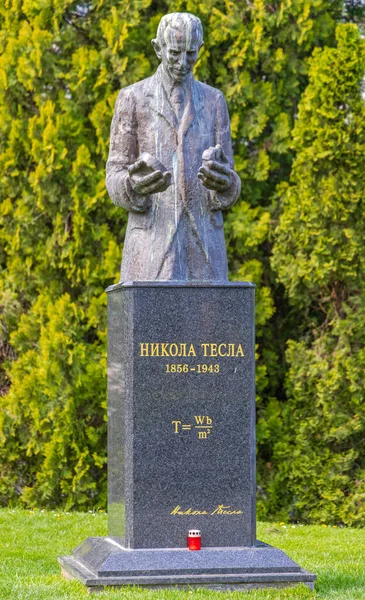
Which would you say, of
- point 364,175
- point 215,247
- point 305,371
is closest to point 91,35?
point 364,175

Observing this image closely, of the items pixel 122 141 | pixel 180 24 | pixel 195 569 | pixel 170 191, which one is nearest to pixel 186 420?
pixel 195 569

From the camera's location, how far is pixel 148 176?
6871mm

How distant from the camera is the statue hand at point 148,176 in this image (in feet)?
22.6

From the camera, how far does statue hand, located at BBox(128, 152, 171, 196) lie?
6875mm

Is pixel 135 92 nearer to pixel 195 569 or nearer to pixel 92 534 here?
pixel 195 569

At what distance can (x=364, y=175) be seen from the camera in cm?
1077

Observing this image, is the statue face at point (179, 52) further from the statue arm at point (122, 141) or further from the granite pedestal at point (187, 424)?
the granite pedestal at point (187, 424)

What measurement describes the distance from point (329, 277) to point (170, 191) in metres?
4.06

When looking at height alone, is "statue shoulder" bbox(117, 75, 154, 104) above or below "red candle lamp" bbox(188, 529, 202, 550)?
above

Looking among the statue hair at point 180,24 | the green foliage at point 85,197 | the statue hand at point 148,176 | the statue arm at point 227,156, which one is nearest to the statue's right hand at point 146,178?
the statue hand at point 148,176

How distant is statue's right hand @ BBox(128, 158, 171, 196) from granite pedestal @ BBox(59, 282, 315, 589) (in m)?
0.60

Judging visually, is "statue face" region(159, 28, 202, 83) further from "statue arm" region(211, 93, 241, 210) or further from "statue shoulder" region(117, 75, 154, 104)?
"statue arm" region(211, 93, 241, 210)

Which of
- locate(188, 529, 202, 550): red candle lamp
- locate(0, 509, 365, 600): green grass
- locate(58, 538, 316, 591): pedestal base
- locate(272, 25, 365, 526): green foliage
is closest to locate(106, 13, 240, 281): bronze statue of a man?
locate(188, 529, 202, 550): red candle lamp

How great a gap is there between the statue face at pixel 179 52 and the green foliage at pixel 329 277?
3752 millimetres
